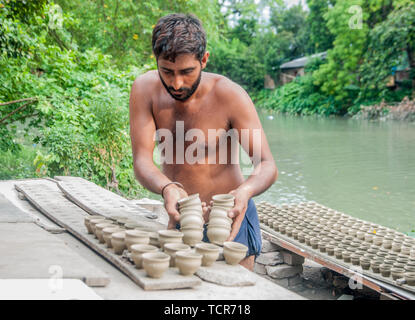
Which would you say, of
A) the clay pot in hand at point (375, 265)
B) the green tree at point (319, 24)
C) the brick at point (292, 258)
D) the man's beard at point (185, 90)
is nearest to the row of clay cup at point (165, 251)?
the man's beard at point (185, 90)

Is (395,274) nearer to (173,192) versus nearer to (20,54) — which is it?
(173,192)

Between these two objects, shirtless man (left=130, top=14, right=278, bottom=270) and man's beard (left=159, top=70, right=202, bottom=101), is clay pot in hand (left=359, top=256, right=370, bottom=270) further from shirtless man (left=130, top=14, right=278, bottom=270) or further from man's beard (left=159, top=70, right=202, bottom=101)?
man's beard (left=159, top=70, right=202, bottom=101)

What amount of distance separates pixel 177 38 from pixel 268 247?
3.62 metres

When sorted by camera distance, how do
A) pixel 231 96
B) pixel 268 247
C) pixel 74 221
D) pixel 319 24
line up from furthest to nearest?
pixel 319 24
pixel 268 247
pixel 74 221
pixel 231 96

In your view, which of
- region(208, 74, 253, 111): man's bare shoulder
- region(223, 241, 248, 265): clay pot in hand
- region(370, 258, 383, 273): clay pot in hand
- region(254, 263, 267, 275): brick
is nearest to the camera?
region(223, 241, 248, 265): clay pot in hand

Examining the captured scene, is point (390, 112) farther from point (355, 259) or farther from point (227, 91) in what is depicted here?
point (227, 91)

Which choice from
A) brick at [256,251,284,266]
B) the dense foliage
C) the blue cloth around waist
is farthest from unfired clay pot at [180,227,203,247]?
the dense foliage

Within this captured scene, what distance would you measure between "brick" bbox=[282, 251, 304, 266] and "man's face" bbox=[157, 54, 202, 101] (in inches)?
132

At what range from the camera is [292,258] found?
18.4ft

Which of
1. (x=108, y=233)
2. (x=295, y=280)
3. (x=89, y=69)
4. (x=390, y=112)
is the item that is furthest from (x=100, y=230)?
(x=390, y=112)

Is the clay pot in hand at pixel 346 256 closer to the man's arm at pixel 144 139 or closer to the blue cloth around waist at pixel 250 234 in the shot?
the blue cloth around waist at pixel 250 234

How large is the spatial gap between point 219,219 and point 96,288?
2.65 feet

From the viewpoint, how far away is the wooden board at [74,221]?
217 cm

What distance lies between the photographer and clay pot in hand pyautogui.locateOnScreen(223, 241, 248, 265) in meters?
2.45
